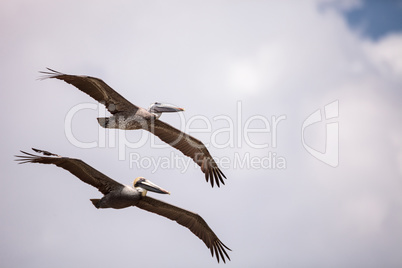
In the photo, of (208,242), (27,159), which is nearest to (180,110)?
(208,242)

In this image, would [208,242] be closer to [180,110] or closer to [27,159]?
[180,110]

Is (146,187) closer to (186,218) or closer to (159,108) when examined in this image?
(186,218)

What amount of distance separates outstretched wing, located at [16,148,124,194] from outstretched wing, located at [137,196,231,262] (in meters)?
1.06

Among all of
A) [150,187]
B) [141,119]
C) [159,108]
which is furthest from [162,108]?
[150,187]

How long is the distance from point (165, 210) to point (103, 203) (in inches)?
68.4

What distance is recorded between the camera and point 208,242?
19.6 metres

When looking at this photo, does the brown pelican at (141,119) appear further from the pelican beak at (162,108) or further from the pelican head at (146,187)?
the pelican head at (146,187)

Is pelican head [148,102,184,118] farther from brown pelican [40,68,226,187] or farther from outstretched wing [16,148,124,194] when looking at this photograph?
outstretched wing [16,148,124,194]

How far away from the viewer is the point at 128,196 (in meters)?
18.1

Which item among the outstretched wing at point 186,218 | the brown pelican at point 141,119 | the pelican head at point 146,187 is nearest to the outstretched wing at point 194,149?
the brown pelican at point 141,119

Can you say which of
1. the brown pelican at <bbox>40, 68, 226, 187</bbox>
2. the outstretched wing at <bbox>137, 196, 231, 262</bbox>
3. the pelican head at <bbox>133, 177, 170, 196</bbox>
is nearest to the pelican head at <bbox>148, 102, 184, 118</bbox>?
the brown pelican at <bbox>40, 68, 226, 187</bbox>

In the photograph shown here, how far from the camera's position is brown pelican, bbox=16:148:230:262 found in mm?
17141

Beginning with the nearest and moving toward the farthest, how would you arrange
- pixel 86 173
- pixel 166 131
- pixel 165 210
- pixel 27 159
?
pixel 27 159, pixel 86 173, pixel 165 210, pixel 166 131

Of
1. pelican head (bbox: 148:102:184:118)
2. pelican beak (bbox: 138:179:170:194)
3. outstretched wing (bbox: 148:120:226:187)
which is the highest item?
pelican head (bbox: 148:102:184:118)
